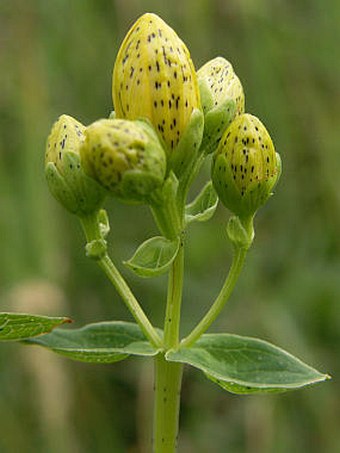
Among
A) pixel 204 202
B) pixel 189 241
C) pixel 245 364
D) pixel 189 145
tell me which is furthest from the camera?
pixel 189 241

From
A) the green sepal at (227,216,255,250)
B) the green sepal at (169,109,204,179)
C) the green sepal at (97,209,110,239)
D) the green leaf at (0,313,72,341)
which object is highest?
the green sepal at (169,109,204,179)

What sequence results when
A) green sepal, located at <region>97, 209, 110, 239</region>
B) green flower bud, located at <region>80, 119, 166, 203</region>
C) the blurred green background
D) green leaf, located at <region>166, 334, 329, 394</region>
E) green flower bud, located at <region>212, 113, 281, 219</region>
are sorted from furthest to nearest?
1. the blurred green background
2. green sepal, located at <region>97, 209, 110, 239</region>
3. green flower bud, located at <region>212, 113, 281, 219</region>
4. green leaf, located at <region>166, 334, 329, 394</region>
5. green flower bud, located at <region>80, 119, 166, 203</region>

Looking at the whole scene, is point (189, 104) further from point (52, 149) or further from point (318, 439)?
point (318, 439)

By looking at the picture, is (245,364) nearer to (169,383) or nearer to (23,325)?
(169,383)

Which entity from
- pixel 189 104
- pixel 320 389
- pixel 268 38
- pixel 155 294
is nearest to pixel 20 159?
pixel 155 294

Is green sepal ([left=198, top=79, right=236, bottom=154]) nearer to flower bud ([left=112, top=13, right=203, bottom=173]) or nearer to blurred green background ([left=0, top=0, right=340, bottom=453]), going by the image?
flower bud ([left=112, top=13, right=203, bottom=173])

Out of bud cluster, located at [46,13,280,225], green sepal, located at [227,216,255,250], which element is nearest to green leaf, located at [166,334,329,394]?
green sepal, located at [227,216,255,250]

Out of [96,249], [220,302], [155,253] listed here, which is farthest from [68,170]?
[220,302]
